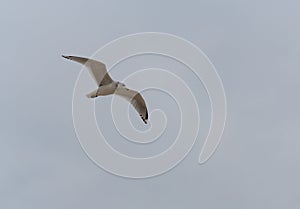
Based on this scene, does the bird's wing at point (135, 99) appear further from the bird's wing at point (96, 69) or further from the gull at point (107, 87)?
the bird's wing at point (96, 69)

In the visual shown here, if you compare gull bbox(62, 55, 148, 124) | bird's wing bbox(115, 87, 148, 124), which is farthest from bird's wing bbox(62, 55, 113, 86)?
bird's wing bbox(115, 87, 148, 124)

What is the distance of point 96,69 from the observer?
3794 centimetres

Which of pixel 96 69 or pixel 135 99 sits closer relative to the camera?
pixel 96 69

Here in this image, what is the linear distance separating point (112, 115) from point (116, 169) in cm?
247

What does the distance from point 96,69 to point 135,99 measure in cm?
246

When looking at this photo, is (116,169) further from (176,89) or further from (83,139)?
(176,89)

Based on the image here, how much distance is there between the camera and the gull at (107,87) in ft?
124

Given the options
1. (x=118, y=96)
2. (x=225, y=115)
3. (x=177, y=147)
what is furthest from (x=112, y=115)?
(x=225, y=115)

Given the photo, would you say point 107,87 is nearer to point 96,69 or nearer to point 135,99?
point 96,69

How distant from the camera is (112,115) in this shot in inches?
1535

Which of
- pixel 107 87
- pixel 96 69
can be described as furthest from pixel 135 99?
pixel 96 69

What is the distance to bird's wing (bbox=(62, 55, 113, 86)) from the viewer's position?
3784 centimetres

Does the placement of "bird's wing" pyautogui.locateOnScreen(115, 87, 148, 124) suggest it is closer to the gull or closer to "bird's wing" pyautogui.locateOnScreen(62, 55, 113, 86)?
the gull

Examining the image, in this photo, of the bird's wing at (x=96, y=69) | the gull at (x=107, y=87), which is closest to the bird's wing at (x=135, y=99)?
the gull at (x=107, y=87)
